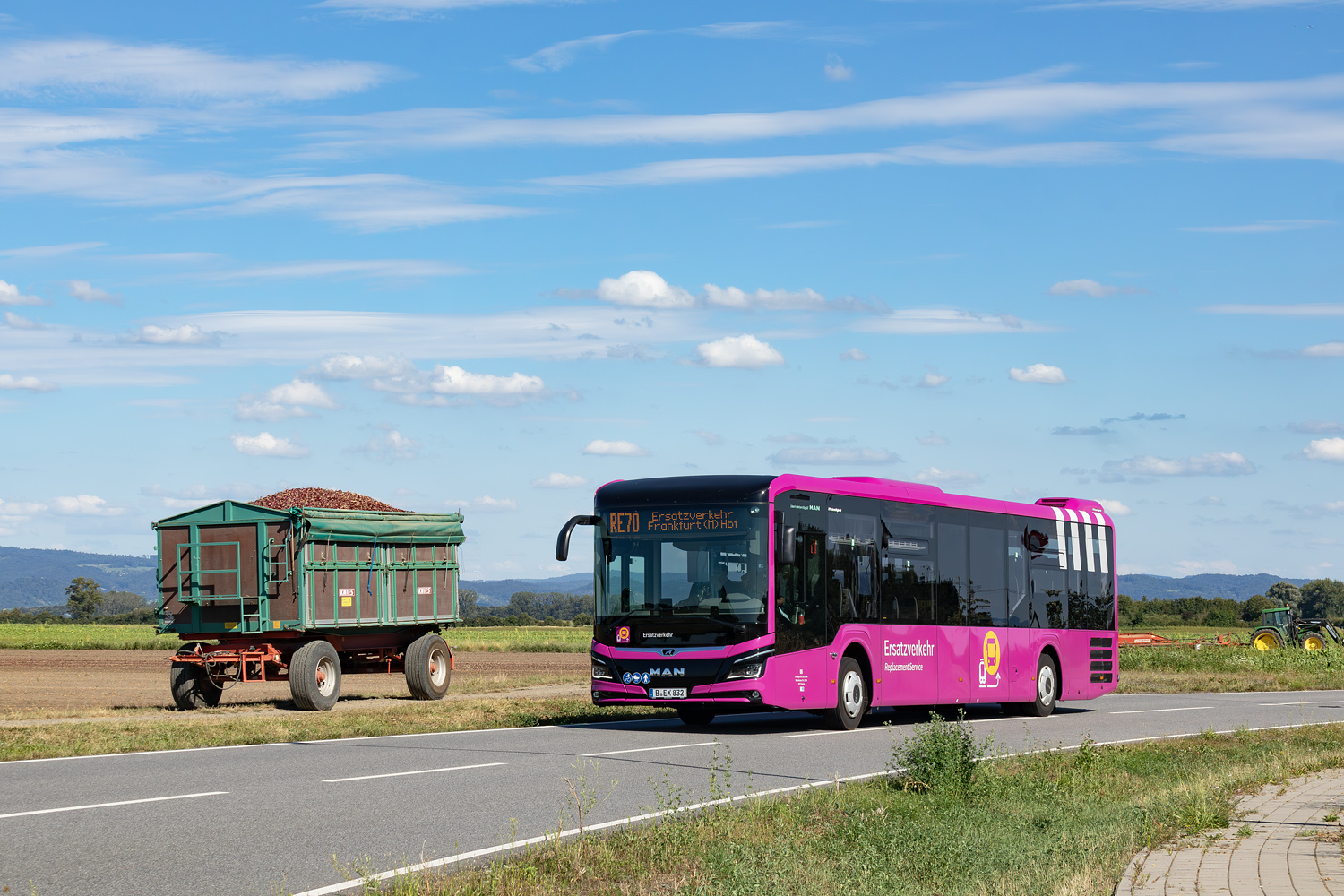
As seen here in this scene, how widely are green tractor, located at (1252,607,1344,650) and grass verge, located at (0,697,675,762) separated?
106 feet

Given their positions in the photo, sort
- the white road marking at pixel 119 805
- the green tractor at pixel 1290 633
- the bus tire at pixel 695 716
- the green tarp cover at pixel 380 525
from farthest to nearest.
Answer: the green tractor at pixel 1290 633 → the green tarp cover at pixel 380 525 → the bus tire at pixel 695 716 → the white road marking at pixel 119 805

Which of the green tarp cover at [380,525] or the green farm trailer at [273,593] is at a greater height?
the green tarp cover at [380,525]

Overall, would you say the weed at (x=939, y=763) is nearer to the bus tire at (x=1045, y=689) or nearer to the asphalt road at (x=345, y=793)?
the asphalt road at (x=345, y=793)

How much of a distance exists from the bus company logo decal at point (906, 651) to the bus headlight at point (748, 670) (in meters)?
2.78

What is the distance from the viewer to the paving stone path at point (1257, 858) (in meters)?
8.09

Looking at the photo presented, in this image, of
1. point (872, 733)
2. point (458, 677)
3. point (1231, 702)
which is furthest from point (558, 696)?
point (1231, 702)

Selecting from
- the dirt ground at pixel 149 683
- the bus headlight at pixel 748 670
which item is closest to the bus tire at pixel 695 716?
the bus headlight at pixel 748 670

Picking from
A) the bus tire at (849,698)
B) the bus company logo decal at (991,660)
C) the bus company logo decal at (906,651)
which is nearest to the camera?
the bus tire at (849,698)

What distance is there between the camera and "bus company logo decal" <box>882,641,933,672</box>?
66.1 feet

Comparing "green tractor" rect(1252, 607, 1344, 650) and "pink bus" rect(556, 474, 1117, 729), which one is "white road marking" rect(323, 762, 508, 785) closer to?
"pink bus" rect(556, 474, 1117, 729)

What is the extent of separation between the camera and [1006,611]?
74.2 feet

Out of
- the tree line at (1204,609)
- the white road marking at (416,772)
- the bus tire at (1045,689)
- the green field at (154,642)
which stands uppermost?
the white road marking at (416,772)

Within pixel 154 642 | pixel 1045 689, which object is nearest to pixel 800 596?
pixel 1045 689

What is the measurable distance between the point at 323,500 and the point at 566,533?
33.1 feet
